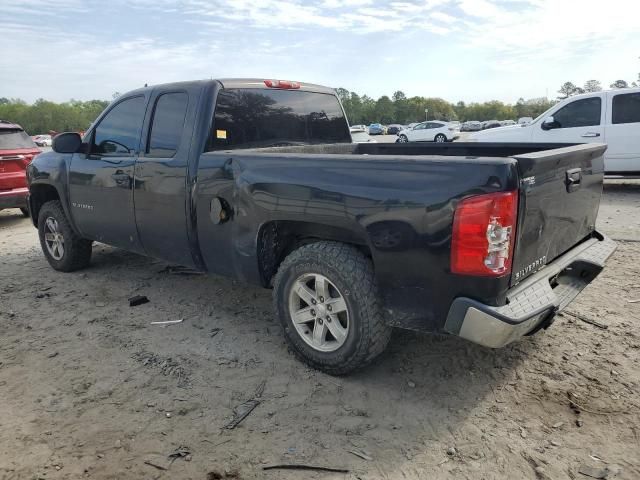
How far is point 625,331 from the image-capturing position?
372 centimetres

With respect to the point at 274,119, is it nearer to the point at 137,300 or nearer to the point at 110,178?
the point at 110,178

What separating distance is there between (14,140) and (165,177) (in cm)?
623

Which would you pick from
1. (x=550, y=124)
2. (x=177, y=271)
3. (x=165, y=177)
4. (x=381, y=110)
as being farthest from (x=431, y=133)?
(x=381, y=110)

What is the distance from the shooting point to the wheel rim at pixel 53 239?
555 cm

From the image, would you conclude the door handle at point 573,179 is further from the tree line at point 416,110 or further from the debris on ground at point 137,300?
the tree line at point 416,110

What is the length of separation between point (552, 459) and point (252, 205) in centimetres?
224

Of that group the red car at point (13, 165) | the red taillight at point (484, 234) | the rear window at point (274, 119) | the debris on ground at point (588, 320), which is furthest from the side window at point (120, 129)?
the red car at point (13, 165)

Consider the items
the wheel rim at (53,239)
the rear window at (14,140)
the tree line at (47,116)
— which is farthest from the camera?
the tree line at (47,116)

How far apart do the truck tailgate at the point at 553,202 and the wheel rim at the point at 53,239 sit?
480cm

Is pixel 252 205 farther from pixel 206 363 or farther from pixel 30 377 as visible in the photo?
pixel 30 377

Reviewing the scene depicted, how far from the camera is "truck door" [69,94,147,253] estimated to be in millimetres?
4434

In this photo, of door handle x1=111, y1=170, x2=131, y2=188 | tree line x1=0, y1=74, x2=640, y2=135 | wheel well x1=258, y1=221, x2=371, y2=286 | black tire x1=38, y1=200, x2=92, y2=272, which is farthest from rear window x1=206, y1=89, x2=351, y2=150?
tree line x1=0, y1=74, x2=640, y2=135

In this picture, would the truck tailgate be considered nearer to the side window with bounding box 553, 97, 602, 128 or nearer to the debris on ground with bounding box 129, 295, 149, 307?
the debris on ground with bounding box 129, 295, 149, 307

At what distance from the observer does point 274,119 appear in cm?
434
